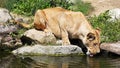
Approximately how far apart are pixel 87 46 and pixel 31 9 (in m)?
5.14

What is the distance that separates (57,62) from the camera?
1577 cm

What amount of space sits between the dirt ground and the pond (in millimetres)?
5659

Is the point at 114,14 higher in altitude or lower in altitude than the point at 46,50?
higher

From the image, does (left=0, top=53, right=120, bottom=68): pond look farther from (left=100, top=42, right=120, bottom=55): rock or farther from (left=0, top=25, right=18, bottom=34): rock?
(left=0, top=25, right=18, bottom=34): rock

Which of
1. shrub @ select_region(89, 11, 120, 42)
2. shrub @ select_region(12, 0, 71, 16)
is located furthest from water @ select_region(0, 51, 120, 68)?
shrub @ select_region(12, 0, 71, 16)

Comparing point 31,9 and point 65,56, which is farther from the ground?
point 31,9

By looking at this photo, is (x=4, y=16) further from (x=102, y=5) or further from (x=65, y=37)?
(x=102, y=5)

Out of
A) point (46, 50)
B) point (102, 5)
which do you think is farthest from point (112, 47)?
point (102, 5)

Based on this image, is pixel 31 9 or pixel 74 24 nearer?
pixel 74 24

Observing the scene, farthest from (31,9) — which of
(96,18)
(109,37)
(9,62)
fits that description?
(9,62)

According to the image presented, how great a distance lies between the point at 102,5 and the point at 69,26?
5663 mm

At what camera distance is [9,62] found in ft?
51.0

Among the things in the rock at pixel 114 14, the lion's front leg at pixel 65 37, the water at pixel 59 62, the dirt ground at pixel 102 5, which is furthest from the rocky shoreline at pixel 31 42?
the dirt ground at pixel 102 5

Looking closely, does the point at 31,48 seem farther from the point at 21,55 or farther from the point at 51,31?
the point at 51,31
